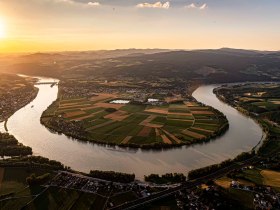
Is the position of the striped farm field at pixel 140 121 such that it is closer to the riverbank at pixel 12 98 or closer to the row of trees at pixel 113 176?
the riverbank at pixel 12 98

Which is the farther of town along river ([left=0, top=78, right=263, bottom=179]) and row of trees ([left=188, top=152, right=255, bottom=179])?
town along river ([left=0, top=78, right=263, bottom=179])

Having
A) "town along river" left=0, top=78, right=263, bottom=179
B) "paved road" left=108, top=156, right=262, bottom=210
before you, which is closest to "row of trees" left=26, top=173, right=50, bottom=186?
"town along river" left=0, top=78, right=263, bottom=179

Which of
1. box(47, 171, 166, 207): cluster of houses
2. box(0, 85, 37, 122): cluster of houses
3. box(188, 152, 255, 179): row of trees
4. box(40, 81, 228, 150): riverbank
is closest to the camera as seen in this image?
box(47, 171, 166, 207): cluster of houses

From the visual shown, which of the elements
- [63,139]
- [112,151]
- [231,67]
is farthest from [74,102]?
[231,67]

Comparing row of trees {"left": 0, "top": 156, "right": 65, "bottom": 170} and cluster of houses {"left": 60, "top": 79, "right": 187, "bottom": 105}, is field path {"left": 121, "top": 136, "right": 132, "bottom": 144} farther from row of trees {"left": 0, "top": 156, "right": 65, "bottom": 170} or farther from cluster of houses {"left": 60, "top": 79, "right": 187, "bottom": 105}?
cluster of houses {"left": 60, "top": 79, "right": 187, "bottom": 105}

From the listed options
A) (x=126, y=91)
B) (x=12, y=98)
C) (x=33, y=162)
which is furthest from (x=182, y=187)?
(x=126, y=91)

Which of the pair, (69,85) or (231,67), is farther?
(231,67)

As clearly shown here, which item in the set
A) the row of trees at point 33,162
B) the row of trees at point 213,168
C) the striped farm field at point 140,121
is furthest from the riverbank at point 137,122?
the row of trees at point 33,162

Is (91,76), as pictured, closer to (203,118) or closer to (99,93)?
(99,93)

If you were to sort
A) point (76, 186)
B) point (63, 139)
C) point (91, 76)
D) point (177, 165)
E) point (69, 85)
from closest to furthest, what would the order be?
point (76, 186), point (177, 165), point (63, 139), point (69, 85), point (91, 76)
